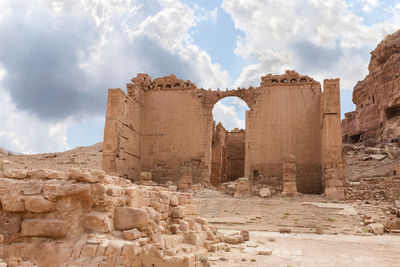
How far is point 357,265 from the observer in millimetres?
6000

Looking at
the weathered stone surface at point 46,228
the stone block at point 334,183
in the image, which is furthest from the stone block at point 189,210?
the stone block at point 334,183

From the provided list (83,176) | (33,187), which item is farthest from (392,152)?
(33,187)

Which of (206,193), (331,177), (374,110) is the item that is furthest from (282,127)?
(374,110)

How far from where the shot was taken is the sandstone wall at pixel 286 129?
18344 millimetres

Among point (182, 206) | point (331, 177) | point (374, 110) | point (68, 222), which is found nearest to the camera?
point (68, 222)

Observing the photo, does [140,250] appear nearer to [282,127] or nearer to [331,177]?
[331,177]

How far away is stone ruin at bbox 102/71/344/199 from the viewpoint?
686 inches

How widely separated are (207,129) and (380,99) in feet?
81.6

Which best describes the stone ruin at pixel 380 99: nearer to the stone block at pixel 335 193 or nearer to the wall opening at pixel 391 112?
the wall opening at pixel 391 112

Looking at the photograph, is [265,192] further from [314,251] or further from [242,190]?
[314,251]

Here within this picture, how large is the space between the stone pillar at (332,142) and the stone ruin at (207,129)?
4 cm

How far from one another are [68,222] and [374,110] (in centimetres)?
3891

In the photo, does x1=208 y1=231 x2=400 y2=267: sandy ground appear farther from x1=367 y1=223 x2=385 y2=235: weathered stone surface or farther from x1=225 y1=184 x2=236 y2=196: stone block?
x1=225 y1=184 x2=236 y2=196: stone block

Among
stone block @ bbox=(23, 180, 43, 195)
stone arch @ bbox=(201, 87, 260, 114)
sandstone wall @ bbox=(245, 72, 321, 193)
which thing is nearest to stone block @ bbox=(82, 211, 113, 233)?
stone block @ bbox=(23, 180, 43, 195)
